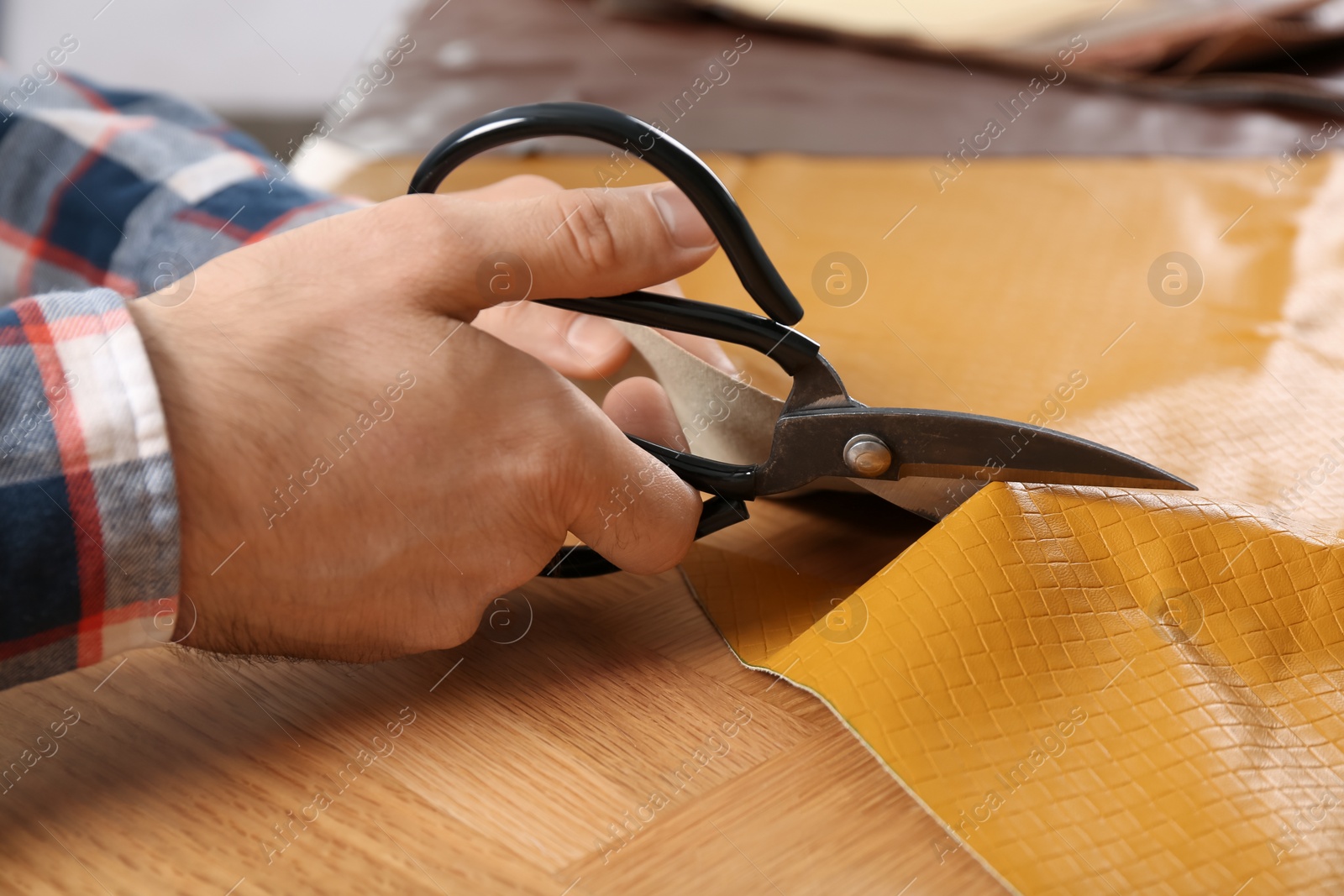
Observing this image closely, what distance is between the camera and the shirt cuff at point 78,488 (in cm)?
37

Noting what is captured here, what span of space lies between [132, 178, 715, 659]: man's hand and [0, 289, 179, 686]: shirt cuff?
0.04 ft

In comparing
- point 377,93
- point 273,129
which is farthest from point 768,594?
point 273,129

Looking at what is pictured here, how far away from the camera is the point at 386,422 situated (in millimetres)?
415

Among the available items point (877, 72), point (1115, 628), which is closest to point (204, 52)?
point (877, 72)

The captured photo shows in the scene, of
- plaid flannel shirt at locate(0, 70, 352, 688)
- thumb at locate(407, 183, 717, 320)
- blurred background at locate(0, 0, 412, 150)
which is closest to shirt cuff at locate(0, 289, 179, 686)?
plaid flannel shirt at locate(0, 70, 352, 688)

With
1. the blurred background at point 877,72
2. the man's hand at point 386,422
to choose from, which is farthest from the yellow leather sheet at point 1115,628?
the blurred background at point 877,72

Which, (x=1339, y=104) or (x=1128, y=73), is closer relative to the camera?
(x=1339, y=104)

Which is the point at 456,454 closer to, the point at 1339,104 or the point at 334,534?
the point at 334,534

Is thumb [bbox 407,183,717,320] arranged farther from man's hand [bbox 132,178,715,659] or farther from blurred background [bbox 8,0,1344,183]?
blurred background [bbox 8,0,1344,183]

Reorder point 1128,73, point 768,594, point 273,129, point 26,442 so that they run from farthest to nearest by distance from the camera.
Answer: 1. point 273,129
2. point 1128,73
3. point 768,594
4. point 26,442

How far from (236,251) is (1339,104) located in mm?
1082

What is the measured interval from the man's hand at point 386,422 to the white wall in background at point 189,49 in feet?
6.11

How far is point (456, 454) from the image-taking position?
0.43m

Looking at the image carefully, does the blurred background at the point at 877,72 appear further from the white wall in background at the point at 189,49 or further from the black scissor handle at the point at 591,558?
the white wall in background at the point at 189,49
